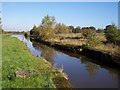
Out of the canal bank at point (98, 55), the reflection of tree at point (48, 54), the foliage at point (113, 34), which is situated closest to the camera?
the canal bank at point (98, 55)

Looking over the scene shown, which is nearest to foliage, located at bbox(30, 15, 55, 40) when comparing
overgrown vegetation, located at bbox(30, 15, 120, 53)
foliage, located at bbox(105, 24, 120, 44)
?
overgrown vegetation, located at bbox(30, 15, 120, 53)

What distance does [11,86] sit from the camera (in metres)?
12.3

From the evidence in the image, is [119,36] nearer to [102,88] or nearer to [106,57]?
[106,57]

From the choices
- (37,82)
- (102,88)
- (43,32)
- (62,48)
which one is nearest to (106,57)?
(102,88)

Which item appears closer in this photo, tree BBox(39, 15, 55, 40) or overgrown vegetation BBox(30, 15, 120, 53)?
overgrown vegetation BBox(30, 15, 120, 53)

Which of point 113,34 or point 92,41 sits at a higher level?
point 113,34

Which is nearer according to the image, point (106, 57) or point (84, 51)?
point (106, 57)

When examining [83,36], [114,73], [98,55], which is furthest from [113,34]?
[83,36]

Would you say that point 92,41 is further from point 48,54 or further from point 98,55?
point 98,55

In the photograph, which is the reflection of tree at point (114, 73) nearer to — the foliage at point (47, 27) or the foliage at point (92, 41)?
the foliage at point (92, 41)

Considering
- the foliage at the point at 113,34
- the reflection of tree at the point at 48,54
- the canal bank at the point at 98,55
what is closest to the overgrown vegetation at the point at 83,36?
the foliage at the point at 113,34

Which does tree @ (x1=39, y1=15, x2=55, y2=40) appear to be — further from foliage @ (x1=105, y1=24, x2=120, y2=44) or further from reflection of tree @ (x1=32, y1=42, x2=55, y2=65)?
foliage @ (x1=105, y1=24, x2=120, y2=44)

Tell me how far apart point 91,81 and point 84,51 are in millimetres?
18073

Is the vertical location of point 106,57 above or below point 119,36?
below
